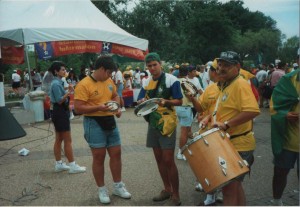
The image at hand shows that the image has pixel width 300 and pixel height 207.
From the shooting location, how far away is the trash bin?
10.9 meters

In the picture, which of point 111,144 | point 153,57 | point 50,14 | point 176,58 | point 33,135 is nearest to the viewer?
point 153,57

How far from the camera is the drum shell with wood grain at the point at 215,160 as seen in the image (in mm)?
2984

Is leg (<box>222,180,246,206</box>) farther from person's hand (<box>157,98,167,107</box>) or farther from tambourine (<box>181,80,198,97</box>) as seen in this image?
person's hand (<box>157,98,167,107</box>)

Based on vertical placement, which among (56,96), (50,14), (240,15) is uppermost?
(240,15)

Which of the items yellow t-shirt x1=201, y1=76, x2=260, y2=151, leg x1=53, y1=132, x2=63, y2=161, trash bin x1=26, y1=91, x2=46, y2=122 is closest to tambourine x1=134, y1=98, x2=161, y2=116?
yellow t-shirt x1=201, y1=76, x2=260, y2=151

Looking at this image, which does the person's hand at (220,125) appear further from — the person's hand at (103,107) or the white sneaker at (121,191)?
the white sneaker at (121,191)

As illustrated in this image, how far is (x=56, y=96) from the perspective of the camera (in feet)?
18.1

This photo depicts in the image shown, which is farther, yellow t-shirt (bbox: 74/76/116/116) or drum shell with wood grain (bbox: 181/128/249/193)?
yellow t-shirt (bbox: 74/76/116/116)

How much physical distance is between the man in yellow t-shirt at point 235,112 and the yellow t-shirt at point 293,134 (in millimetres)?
547

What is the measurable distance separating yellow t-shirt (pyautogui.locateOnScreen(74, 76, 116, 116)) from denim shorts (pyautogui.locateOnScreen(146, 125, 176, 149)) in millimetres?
576

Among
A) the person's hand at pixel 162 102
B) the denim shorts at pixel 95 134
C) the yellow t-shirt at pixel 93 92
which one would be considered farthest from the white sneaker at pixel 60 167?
the person's hand at pixel 162 102

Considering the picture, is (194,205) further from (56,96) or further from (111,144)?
(56,96)

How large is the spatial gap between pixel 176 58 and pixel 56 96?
3813cm

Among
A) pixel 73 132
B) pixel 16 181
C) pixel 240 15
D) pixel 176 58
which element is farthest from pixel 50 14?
pixel 240 15
